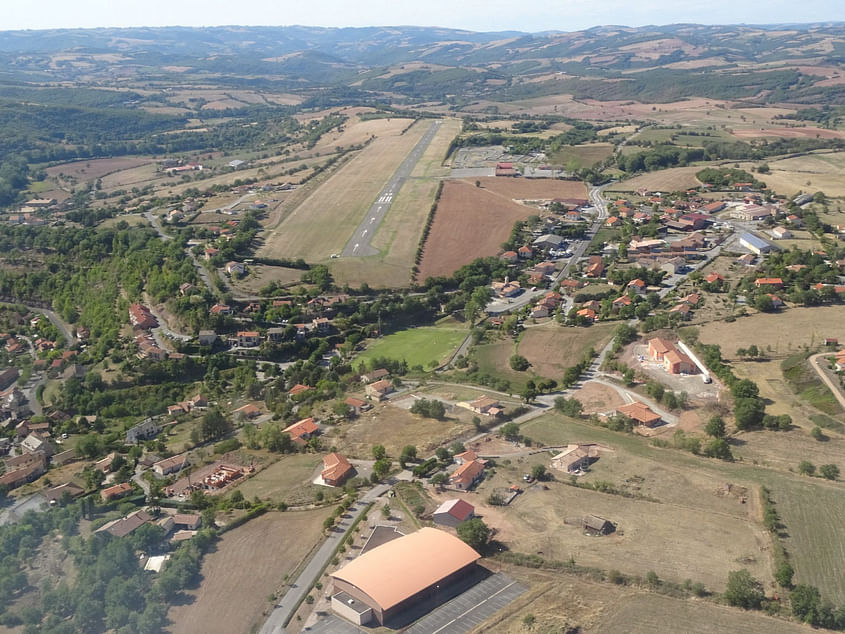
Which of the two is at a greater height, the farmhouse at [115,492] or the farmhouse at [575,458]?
the farmhouse at [575,458]

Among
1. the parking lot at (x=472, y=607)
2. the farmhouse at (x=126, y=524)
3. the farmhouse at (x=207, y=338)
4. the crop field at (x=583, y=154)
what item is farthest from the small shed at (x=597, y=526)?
the crop field at (x=583, y=154)

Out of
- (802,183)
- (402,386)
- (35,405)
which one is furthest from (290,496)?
(802,183)

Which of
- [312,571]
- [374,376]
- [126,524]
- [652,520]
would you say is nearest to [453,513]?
[312,571]

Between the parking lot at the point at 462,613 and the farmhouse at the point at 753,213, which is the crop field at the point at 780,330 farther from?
the farmhouse at the point at 753,213

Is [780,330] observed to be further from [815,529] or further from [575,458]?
[815,529]

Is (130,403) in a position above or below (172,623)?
below

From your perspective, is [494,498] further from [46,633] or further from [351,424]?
[46,633]
